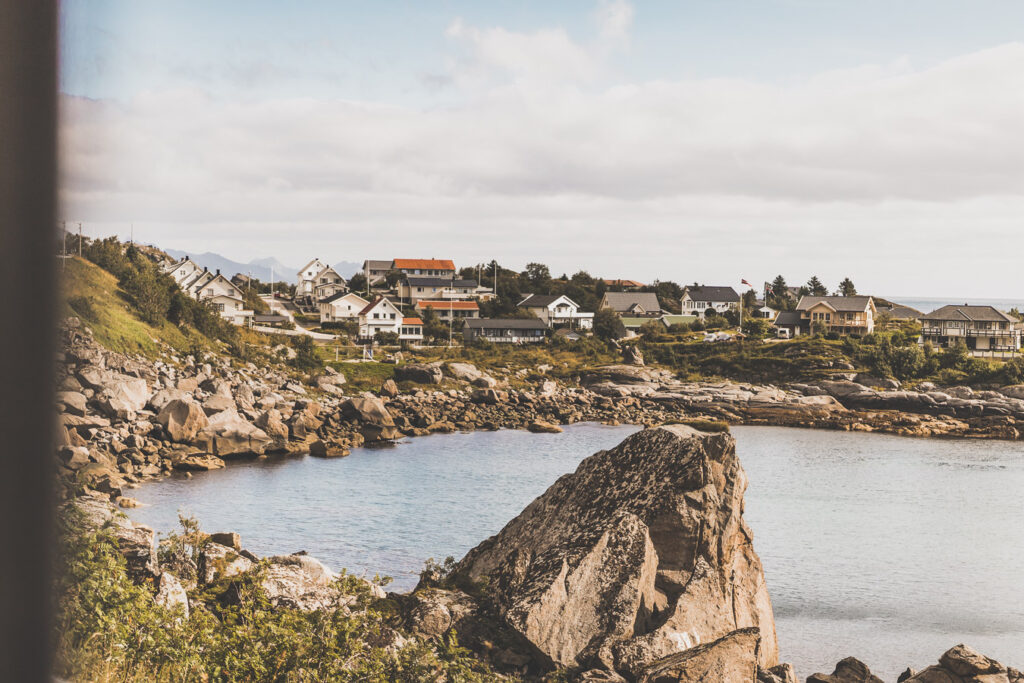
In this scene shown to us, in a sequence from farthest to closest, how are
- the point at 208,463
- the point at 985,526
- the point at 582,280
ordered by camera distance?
the point at 582,280, the point at 208,463, the point at 985,526

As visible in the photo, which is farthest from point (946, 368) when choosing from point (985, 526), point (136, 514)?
point (136, 514)

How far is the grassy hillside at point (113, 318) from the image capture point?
135 cm

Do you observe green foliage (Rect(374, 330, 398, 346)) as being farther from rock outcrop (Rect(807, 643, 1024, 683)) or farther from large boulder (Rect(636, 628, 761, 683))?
large boulder (Rect(636, 628, 761, 683))

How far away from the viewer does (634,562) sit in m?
5.87

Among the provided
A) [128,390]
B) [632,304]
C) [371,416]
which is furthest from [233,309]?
[632,304]

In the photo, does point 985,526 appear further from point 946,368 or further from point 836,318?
point 836,318

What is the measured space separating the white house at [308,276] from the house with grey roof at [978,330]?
32.4 m

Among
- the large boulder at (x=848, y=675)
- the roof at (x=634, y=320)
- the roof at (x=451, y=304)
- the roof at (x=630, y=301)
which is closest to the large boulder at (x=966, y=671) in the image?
the large boulder at (x=848, y=675)

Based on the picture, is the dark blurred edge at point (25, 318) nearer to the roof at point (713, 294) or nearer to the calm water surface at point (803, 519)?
the calm water surface at point (803, 519)

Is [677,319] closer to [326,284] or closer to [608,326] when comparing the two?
[608,326]

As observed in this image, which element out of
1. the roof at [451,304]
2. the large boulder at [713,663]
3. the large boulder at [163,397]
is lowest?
the large boulder at [713,663]

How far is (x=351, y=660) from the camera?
419cm

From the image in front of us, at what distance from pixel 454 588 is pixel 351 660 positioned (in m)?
2.18

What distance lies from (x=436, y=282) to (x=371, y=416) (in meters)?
24.9
